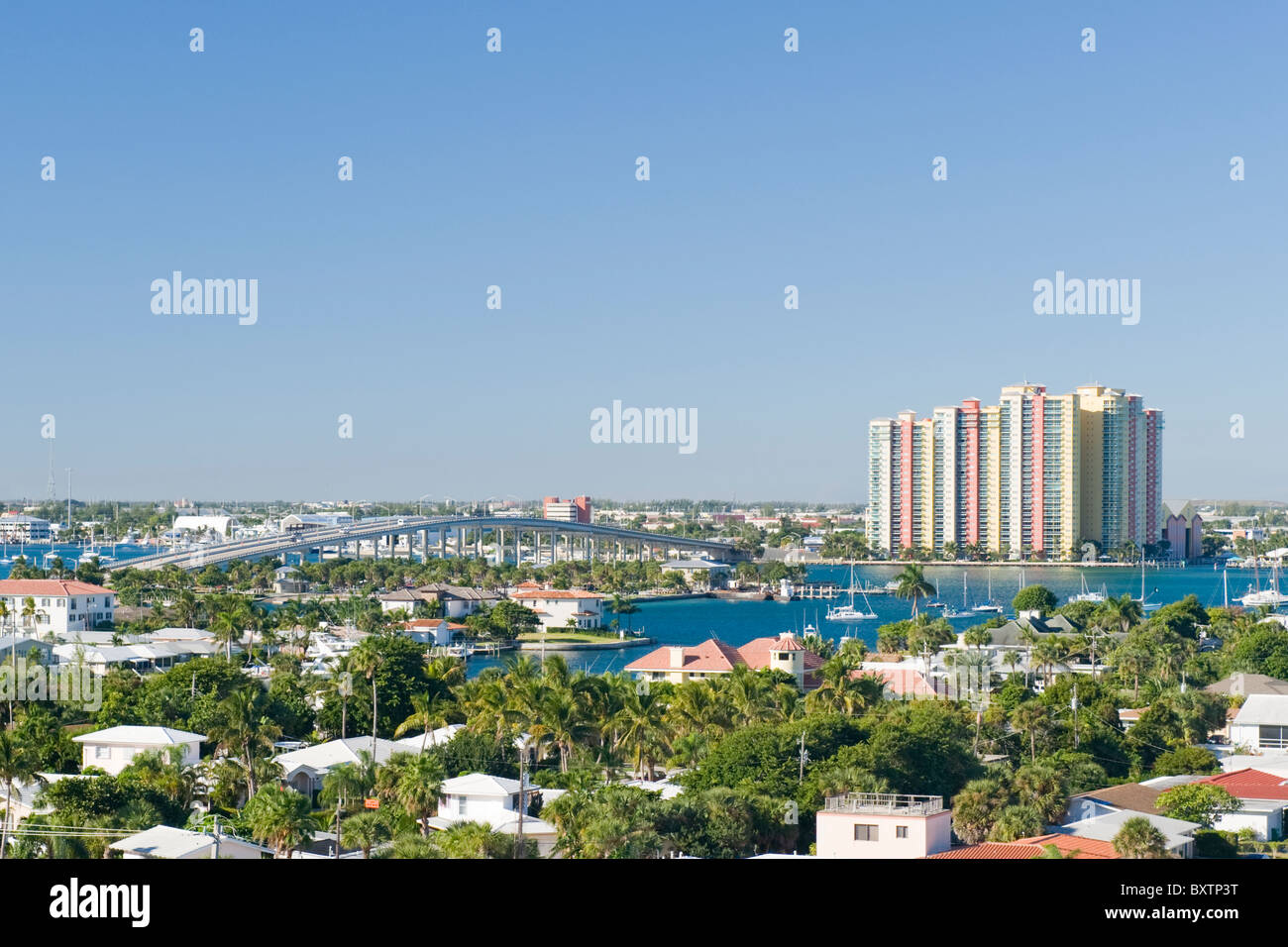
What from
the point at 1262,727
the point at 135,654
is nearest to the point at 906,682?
the point at 1262,727

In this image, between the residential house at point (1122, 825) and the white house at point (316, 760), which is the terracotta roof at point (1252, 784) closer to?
the residential house at point (1122, 825)

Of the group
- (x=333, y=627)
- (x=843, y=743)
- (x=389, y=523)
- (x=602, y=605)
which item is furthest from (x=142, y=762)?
(x=389, y=523)

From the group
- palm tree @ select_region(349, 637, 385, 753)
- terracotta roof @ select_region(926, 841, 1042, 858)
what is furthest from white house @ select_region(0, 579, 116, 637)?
terracotta roof @ select_region(926, 841, 1042, 858)

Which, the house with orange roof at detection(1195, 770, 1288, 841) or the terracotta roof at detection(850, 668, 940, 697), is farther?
the terracotta roof at detection(850, 668, 940, 697)

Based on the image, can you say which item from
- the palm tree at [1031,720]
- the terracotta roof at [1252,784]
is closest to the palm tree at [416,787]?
the terracotta roof at [1252,784]

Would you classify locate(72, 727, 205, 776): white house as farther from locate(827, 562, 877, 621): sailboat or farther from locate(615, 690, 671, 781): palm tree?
locate(827, 562, 877, 621): sailboat
